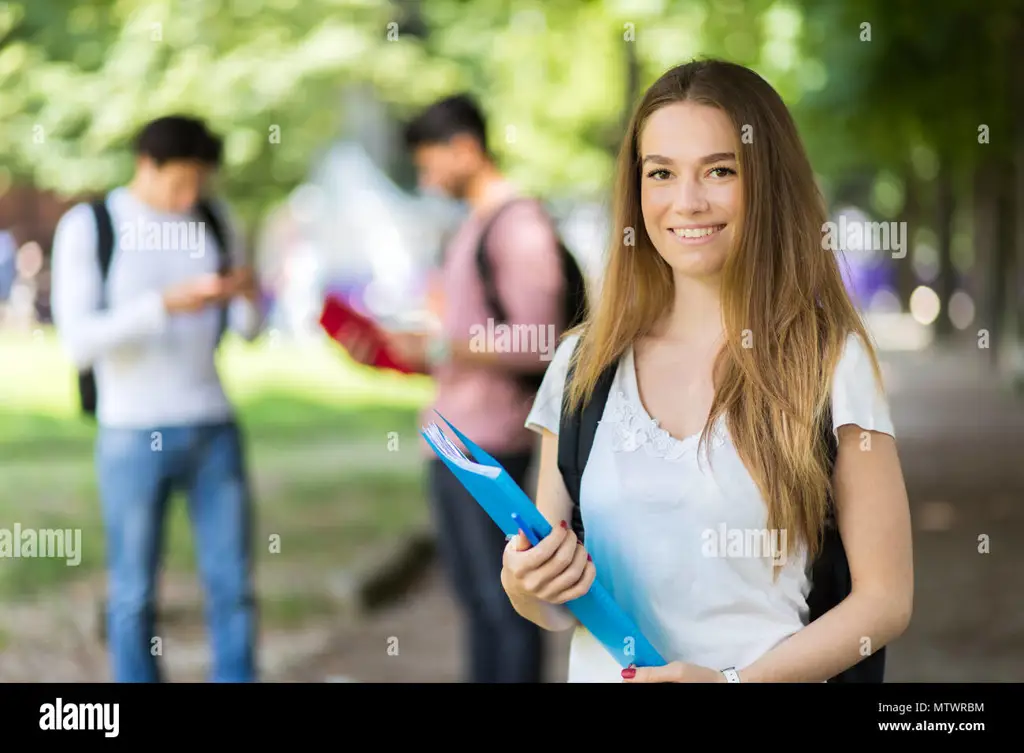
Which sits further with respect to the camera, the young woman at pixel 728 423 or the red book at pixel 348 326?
the red book at pixel 348 326

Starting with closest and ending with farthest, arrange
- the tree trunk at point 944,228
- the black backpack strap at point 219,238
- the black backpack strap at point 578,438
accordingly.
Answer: the black backpack strap at point 578,438 → the black backpack strap at point 219,238 → the tree trunk at point 944,228

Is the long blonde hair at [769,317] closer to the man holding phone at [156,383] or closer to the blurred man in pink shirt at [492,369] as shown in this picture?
the blurred man in pink shirt at [492,369]

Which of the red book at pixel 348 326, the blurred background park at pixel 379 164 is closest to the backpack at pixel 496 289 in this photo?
the blurred background park at pixel 379 164

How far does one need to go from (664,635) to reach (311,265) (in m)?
21.2

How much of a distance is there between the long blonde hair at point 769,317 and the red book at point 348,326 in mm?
1204

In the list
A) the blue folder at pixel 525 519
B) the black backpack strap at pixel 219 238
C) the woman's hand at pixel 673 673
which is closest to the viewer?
the blue folder at pixel 525 519

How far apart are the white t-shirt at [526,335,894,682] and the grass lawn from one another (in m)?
2.19

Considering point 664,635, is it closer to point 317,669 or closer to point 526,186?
point 317,669

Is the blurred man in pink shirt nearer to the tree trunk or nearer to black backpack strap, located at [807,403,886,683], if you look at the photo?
black backpack strap, located at [807,403,886,683]

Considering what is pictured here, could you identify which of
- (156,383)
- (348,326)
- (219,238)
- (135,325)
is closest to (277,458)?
(219,238)

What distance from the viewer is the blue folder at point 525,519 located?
195cm

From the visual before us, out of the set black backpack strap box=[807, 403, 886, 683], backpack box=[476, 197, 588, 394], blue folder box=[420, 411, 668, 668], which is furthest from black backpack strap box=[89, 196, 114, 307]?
black backpack strap box=[807, 403, 886, 683]

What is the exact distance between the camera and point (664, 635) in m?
2.20
